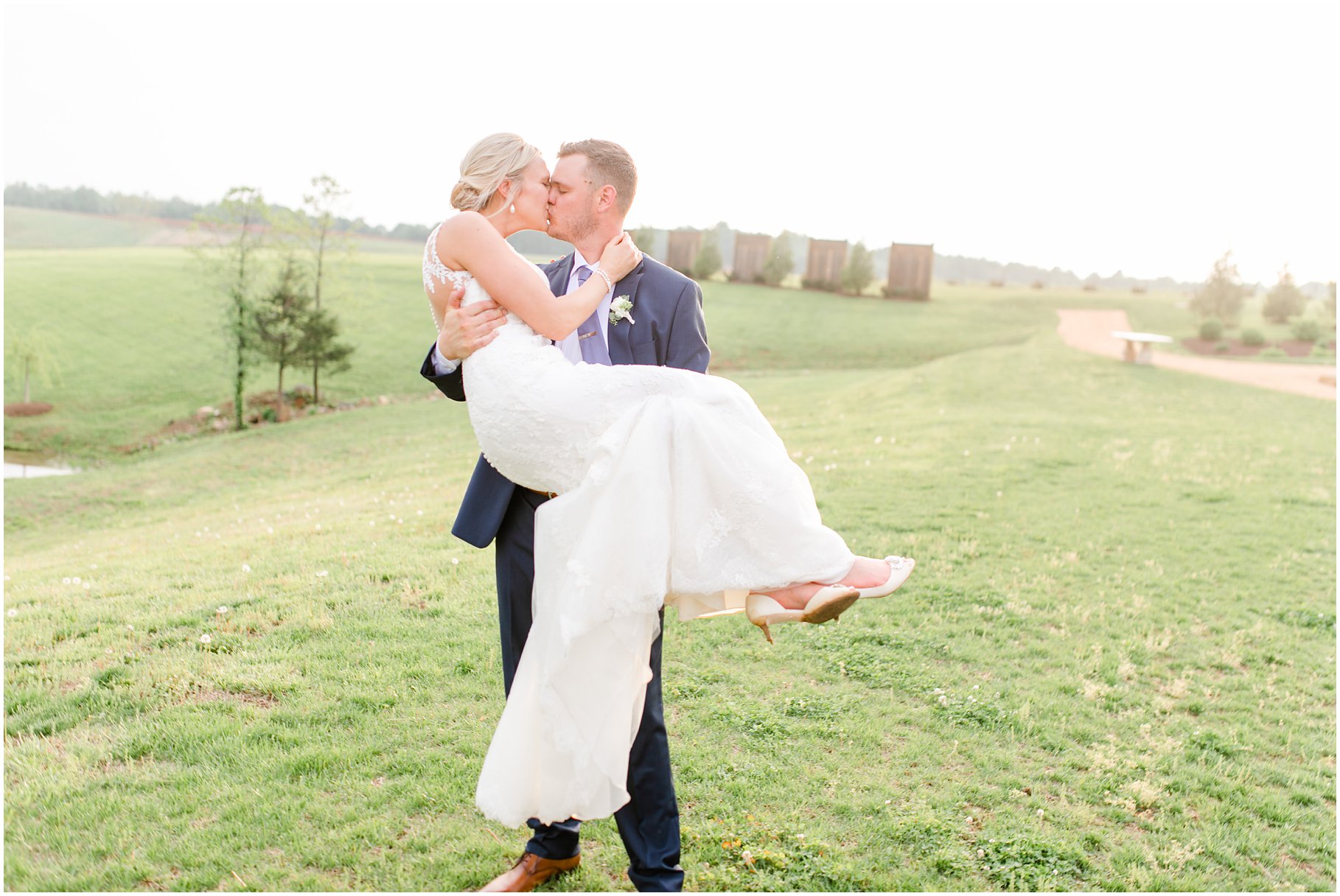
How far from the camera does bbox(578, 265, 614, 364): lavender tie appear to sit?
3.93m

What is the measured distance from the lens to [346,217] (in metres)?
39.0

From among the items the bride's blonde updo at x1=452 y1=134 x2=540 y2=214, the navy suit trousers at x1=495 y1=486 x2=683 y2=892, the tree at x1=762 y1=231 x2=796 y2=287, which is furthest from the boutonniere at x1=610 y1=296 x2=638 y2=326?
the tree at x1=762 y1=231 x2=796 y2=287

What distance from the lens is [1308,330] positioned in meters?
45.3

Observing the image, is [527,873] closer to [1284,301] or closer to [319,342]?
[319,342]

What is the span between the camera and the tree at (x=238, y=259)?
3381cm

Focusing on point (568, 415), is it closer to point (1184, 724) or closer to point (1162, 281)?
point (1184, 724)

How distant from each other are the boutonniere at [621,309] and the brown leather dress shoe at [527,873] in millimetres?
2634

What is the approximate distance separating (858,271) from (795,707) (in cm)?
6779

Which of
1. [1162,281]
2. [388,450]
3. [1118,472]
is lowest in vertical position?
[388,450]

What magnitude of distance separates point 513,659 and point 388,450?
21922mm

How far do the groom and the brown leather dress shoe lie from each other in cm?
51

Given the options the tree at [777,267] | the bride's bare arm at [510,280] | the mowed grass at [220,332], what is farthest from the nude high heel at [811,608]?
the tree at [777,267]

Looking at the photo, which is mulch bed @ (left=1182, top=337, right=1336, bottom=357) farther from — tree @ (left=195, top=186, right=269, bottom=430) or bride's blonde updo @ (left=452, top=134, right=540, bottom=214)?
bride's blonde updo @ (left=452, top=134, right=540, bottom=214)

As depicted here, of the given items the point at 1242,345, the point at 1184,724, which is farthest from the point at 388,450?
the point at 1242,345
